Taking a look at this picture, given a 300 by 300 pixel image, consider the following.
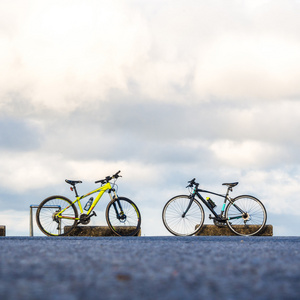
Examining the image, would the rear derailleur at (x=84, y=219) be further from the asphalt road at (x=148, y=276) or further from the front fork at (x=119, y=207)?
the asphalt road at (x=148, y=276)

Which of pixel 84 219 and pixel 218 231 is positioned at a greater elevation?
pixel 84 219

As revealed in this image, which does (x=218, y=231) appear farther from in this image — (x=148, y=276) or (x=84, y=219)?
(x=148, y=276)

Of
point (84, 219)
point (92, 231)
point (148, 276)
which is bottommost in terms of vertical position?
point (148, 276)

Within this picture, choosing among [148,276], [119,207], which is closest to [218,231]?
[119,207]

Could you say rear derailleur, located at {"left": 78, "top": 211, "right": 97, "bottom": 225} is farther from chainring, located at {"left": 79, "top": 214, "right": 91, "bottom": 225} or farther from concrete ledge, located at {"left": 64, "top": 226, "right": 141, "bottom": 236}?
concrete ledge, located at {"left": 64, "top": 226, "right": 141, "bottom": 236}

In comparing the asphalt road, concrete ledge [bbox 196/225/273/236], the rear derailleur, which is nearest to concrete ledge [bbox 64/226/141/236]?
the rear derailleur

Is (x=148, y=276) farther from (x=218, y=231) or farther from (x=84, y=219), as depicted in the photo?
(x=218, y=231)

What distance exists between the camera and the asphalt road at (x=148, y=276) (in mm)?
2717

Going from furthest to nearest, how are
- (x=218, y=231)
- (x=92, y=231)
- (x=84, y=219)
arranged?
(x=218, y=231)
(x=92, y=231)
(x=84, y=219)

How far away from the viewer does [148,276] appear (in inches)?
130

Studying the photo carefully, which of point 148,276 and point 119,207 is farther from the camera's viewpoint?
point 119,207

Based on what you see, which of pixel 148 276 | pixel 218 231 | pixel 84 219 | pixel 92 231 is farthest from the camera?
pixel 218 231

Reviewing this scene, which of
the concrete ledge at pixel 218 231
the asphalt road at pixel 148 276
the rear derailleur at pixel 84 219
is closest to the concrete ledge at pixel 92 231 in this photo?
the rear derailleur at pixel 84 219

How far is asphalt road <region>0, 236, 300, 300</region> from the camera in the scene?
107 inches
